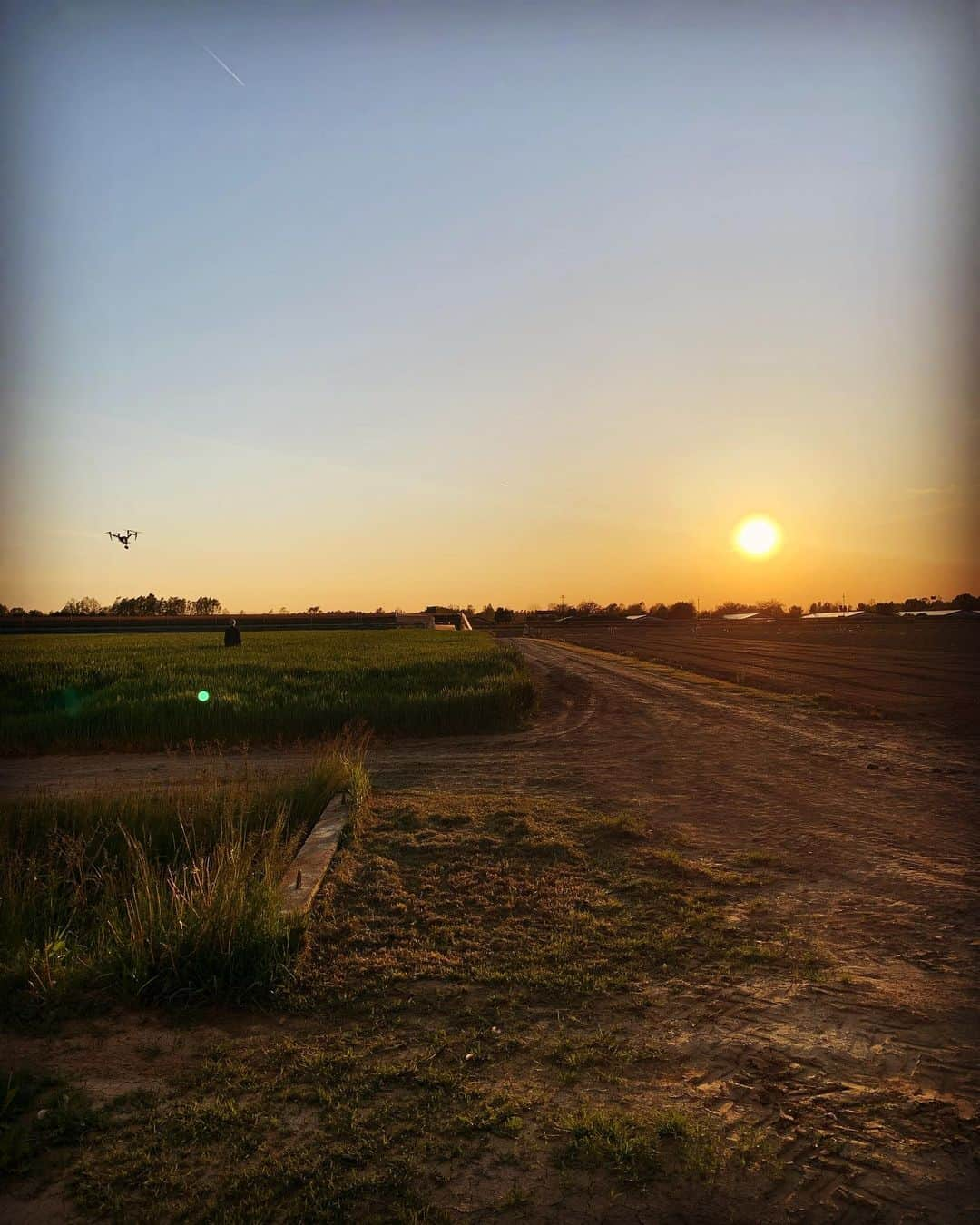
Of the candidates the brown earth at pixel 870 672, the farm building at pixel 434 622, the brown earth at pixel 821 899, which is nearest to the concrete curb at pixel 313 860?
the brown earth at pixel 821 899

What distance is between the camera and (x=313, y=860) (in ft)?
21.8

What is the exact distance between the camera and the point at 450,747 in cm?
1391

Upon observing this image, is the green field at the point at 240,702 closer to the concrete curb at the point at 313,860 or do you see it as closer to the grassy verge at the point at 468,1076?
the concrete curb at the point at 313,860

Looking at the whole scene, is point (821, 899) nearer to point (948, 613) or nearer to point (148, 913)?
point (148, 913)

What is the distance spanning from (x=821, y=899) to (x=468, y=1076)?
342 cm

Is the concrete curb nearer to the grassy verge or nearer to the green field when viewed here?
the grassy verge

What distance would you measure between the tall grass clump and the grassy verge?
39cm

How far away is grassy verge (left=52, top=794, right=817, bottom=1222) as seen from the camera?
291 centimetres

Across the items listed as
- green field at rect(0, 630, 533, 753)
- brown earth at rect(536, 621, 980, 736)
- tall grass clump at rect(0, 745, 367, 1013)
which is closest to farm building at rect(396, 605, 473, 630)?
brown earth at rect(536, 621, 980, 736)

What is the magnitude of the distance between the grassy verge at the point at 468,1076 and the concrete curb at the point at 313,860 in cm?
13

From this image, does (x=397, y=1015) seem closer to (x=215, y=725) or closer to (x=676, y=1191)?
(x=676, y=1191)

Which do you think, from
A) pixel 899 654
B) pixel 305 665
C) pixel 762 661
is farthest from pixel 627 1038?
pixel 899 654

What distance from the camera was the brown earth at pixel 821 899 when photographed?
3109 mm

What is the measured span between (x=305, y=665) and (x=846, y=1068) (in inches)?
851
